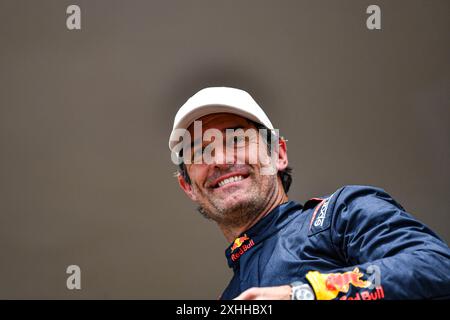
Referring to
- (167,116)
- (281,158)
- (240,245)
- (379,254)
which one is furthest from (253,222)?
(167,116)

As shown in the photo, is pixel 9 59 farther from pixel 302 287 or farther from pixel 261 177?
pixel 302 287

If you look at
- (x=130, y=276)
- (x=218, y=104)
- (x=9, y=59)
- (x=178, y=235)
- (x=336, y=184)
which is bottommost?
(x=130, y=276)

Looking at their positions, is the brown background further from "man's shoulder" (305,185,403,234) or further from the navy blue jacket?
"man's shoulder" (305,185,403,234)

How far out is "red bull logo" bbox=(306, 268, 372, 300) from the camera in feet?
2.11

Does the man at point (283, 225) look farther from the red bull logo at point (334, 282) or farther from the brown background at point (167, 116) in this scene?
the brown background at point (167, 116)

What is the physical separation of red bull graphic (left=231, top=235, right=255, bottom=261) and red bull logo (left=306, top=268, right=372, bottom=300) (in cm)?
36

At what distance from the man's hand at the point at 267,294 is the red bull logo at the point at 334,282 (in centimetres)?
3

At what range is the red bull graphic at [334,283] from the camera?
2.11 feet

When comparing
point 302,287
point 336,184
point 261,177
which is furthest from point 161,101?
point 302,287

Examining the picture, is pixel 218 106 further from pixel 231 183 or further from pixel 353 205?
pixel 353 205

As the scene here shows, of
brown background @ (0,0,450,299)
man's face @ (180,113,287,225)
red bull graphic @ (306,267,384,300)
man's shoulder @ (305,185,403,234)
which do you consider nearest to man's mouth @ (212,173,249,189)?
man's face @ (180,113,287,225)

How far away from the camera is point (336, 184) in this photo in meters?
2.12

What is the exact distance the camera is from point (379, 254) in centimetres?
73

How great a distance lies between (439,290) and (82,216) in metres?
1.67
